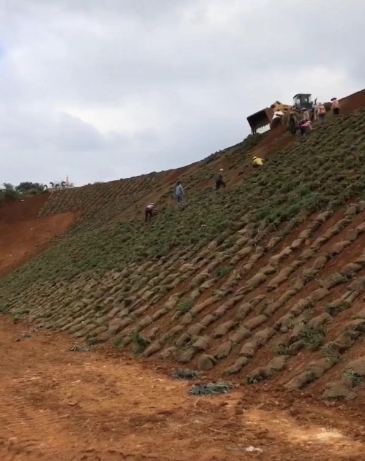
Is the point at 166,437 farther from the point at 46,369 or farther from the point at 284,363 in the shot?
the point at 46,369

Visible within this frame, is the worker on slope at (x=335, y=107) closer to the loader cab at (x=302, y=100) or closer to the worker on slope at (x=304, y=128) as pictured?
the worker on slope at (x=304, y=128)

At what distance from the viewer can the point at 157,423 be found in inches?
223

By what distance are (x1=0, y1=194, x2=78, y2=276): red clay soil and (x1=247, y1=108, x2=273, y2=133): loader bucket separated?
40.2ft

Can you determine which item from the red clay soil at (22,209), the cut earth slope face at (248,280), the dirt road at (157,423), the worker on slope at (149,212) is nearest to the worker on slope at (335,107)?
the cut earth slope face at (248,280)

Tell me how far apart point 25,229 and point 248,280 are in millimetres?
29569

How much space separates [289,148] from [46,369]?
12.3m

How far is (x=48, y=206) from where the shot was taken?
3916cm

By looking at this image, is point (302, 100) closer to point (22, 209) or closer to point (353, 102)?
point (353, 102)

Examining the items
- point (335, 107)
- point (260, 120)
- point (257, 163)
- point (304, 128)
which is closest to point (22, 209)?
point (260, 120)

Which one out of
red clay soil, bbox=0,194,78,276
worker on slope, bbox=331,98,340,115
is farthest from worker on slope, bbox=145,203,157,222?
red clay soil, bbox=0,194,78,276

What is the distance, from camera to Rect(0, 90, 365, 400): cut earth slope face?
22.1 feet

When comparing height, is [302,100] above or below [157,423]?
above

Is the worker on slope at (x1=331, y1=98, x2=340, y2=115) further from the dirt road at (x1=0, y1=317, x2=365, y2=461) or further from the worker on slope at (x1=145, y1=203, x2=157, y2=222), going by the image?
the dirt road at (x1=0, y1=317, x2=365, y2=461)

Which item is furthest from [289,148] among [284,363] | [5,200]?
[5,200]
